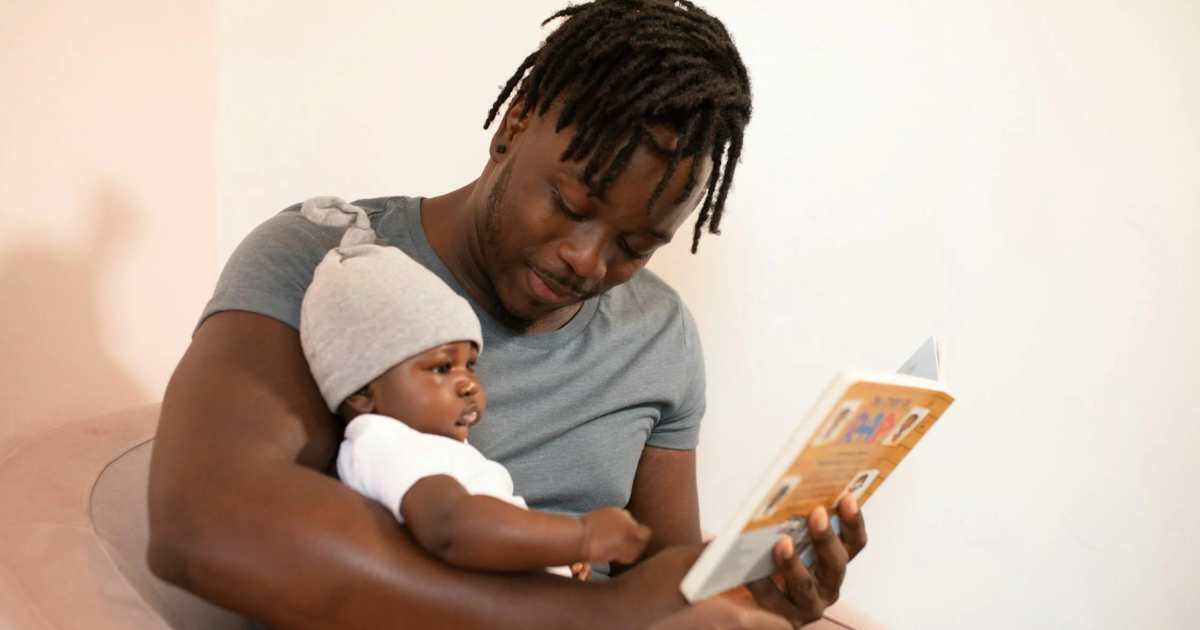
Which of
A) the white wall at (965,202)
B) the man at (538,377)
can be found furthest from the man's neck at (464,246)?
the white wall at (965,202)

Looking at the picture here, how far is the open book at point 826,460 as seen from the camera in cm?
99

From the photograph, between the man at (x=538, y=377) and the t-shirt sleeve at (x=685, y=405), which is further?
the t-shirt sleeve at (x=685, y=405)

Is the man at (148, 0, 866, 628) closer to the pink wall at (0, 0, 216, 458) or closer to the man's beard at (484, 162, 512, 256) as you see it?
the man's beard at (484, 162, 512, 256)

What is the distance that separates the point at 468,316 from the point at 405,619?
0.35 meters

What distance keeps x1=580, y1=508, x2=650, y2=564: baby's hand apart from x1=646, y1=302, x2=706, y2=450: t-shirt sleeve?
0.63 m

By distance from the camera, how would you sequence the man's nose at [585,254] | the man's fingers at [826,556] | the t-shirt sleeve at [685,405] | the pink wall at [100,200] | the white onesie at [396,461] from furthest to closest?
the t-shirt sleeve at [685,405], the pink wall at [100,200], the man's nose at [585,254], the man's fingers at [826,556], the white onesie at [396,461]

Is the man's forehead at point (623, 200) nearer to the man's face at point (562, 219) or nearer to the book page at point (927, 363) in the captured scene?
the man's face at point (562, 219)

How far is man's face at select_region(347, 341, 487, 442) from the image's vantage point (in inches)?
44.6

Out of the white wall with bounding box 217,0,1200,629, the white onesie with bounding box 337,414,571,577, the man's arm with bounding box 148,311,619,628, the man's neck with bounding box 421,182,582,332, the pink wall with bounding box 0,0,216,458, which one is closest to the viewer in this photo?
the man's arm with bounding box 148,311,619,628

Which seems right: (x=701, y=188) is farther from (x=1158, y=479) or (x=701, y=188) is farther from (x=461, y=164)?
(x=1158, y=479)

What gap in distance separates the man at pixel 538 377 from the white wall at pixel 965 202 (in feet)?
1.72

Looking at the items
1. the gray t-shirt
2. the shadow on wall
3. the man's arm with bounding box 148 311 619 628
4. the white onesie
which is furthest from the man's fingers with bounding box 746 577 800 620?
the shadow on wall

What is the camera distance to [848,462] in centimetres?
112

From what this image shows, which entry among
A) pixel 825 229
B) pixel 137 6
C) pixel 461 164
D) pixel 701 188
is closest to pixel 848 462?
pixel 701 188
